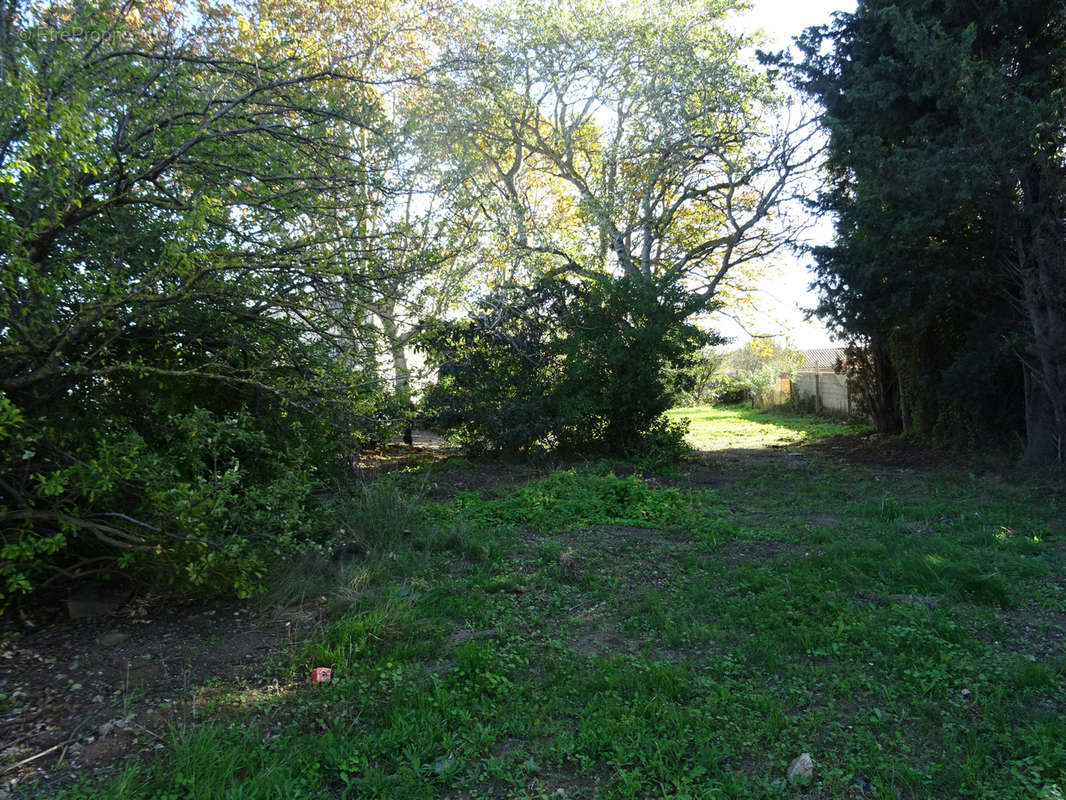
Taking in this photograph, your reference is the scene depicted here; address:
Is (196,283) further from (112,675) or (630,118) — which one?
(630,118)

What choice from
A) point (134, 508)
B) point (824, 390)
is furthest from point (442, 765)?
point (824, 390)

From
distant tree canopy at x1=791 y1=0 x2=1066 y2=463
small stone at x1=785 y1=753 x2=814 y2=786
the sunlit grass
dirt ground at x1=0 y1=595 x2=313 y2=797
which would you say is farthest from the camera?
the sunlit grass

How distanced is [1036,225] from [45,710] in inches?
399

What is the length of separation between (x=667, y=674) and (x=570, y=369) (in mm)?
6697

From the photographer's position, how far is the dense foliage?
9742mm

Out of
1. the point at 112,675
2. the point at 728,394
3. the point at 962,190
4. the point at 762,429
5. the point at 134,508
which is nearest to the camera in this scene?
the point at 112,675

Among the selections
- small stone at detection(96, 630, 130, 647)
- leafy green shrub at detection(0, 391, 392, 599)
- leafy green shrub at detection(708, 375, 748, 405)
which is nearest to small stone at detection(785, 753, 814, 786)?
leafy green shrub at detection(0, 391, 392, 599)

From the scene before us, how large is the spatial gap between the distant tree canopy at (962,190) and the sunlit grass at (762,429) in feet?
12.9

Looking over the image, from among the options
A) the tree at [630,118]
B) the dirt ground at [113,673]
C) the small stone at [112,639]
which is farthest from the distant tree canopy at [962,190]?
A: the small stone at [112,639]

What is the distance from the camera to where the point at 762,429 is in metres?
16.8

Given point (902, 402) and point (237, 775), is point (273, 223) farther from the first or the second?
point (902, 402)

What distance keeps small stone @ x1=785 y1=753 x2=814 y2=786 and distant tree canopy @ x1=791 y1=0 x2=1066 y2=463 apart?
699 cm

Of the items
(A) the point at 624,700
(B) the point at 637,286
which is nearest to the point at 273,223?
(A) the point at 624,700

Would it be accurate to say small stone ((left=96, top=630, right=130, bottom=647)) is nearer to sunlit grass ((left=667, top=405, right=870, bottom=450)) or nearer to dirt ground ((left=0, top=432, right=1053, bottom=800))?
dirt ground ((left=0, top=432, right=1053, bottom=800))
